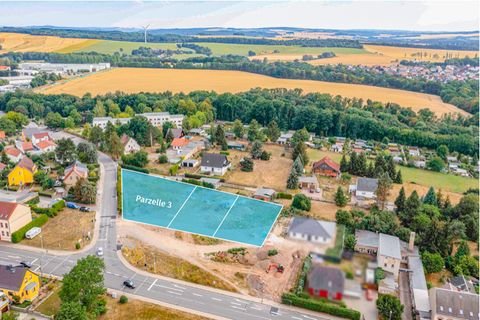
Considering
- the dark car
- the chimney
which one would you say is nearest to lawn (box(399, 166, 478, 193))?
the chimney

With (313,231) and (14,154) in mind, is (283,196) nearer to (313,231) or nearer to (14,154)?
(313,231)

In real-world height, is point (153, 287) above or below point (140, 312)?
above

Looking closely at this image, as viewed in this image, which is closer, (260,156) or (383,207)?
(383,207)

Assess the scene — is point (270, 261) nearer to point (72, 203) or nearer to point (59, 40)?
point (72, 203)

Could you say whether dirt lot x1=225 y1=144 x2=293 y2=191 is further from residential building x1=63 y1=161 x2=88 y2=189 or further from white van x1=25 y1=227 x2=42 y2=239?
white van x1=25 y1=227 x2=42 y2=239

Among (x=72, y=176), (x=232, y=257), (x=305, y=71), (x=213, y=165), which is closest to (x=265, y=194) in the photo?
(x=213, y=165)

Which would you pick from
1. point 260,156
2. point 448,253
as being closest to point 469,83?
point 260,156
